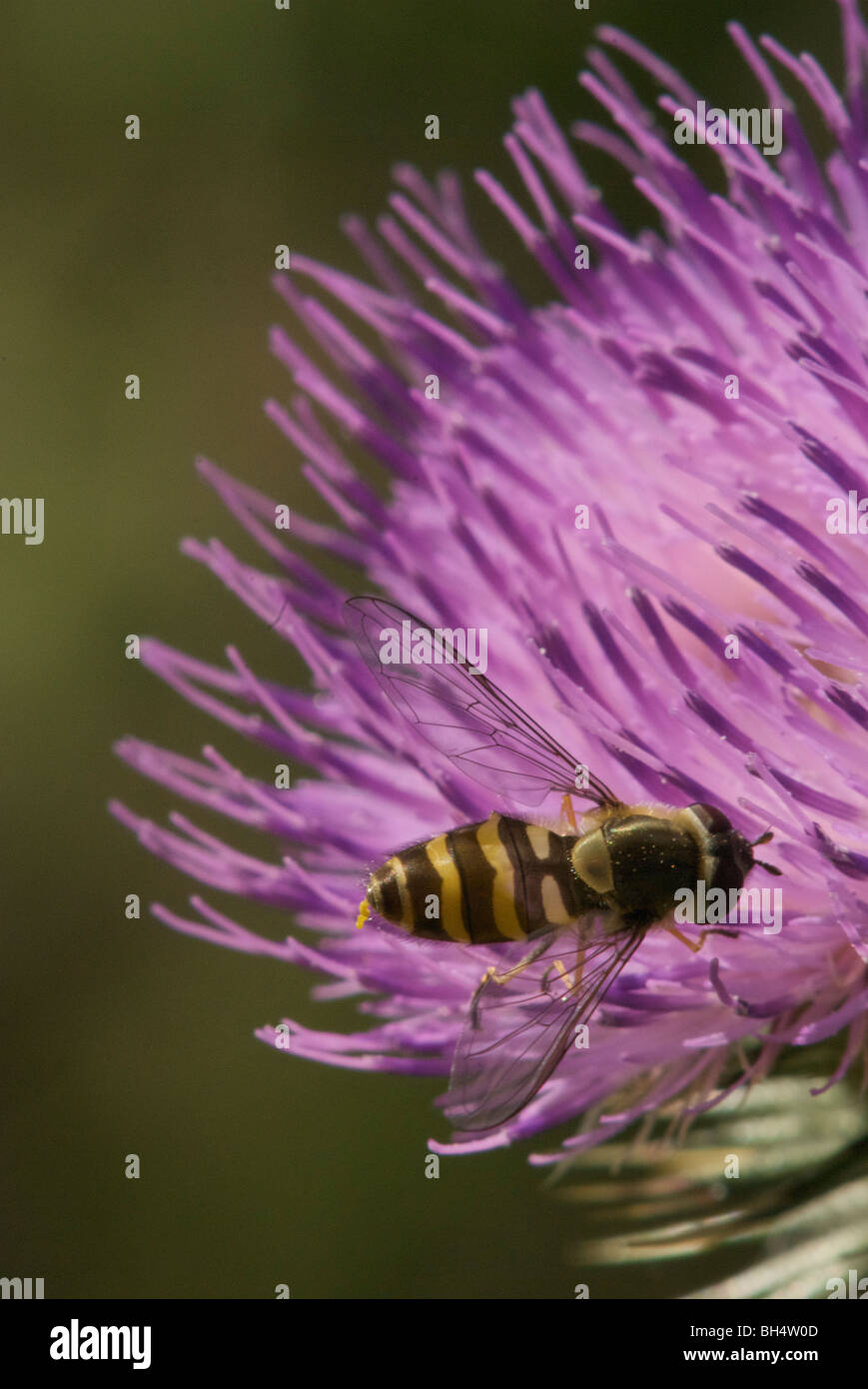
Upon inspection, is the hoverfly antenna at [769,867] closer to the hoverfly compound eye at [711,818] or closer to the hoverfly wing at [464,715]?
the hoverfly compound eye at [711,818]

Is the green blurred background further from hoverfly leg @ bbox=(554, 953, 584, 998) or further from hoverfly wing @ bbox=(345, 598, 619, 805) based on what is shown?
hoverfly leg @ bbox=(554, 953, 584, 998)

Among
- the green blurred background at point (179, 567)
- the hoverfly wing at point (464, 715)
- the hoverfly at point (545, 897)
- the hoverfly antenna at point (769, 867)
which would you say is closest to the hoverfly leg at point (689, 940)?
the hoverfly at point (545, 897)

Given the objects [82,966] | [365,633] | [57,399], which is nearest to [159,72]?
[57,399]

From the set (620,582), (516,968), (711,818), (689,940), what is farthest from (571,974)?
(620,582)

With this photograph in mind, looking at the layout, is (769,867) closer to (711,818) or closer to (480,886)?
(711,818)

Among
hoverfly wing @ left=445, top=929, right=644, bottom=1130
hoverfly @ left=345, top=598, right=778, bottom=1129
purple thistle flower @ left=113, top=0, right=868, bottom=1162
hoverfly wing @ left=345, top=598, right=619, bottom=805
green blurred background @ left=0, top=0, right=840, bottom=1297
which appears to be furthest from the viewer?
green blurred background @ left=0, top=0, right=840, bottom=1297

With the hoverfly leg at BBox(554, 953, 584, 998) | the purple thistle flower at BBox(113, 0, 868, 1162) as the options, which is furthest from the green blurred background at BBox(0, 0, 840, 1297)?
the hoverfly leg at BBox(554, 953, 584, 998)
